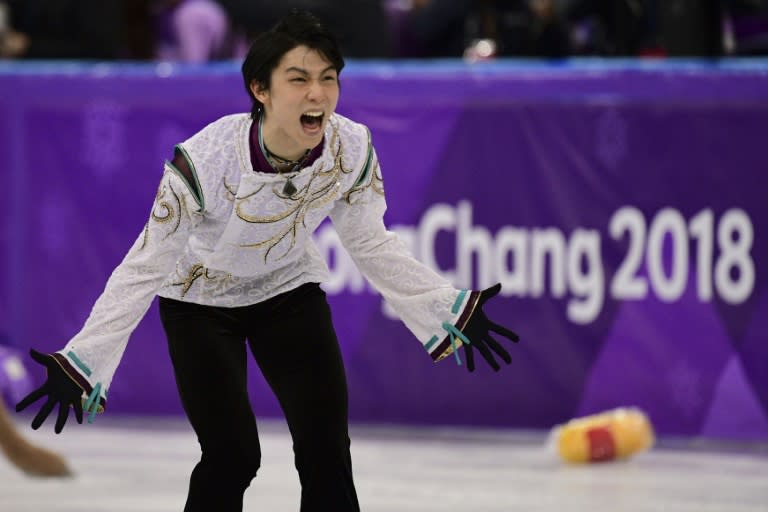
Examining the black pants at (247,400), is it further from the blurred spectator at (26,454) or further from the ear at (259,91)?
the blurred spectator at (26,454)

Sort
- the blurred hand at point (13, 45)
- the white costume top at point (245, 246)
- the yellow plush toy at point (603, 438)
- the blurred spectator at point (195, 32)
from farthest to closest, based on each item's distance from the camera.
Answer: the blurred spectator at point (195, 32), the blurred hand at point (13, 45), the yellow plush toy at point (603, 438), the white costume top at point (245, 246)

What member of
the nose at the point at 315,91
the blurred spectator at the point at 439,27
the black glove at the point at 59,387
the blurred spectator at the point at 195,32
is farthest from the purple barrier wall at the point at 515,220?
the black glove at the point at 59,387

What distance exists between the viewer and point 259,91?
432cm

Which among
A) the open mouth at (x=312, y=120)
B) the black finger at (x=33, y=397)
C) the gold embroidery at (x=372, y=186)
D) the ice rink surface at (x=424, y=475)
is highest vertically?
the open mouth at (x=312, y=120)

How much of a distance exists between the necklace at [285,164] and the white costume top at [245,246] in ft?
0.06

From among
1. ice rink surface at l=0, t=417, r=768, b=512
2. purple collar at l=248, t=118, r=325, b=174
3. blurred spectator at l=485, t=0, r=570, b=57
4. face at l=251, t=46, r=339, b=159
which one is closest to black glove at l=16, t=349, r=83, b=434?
purple collar at l=248, t=118, r=325, b=174

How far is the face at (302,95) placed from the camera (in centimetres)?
423

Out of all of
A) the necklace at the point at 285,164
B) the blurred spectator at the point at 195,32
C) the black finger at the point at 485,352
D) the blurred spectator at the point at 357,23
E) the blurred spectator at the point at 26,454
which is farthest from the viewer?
the blurred spectator at the point at 195,32

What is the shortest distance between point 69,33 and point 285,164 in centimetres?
484

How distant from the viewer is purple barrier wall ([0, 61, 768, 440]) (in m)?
7.33

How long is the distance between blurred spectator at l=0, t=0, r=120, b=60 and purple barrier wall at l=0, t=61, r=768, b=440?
2.54ft

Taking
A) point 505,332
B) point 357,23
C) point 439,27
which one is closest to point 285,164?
point 505,332

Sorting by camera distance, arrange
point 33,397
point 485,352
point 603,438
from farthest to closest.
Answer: point 603,438, point 485,352, point 33,397

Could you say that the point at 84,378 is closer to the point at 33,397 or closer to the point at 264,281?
the point at 33,397
